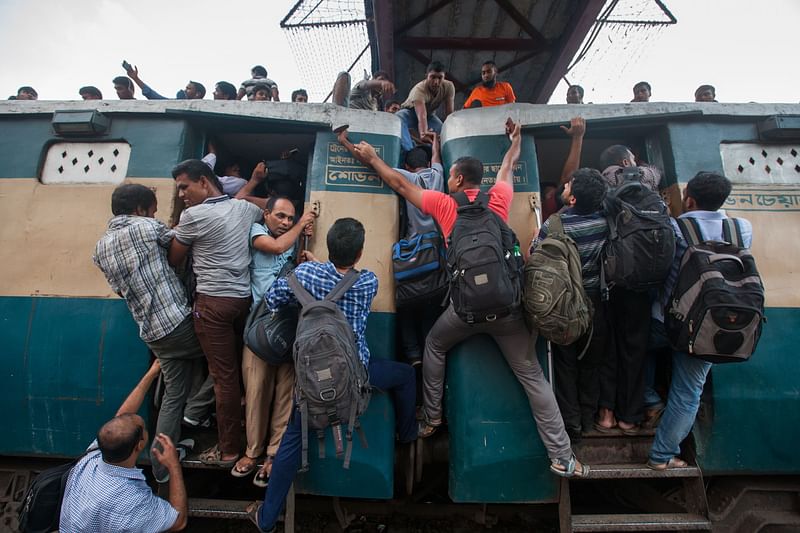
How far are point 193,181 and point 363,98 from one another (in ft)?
7.62

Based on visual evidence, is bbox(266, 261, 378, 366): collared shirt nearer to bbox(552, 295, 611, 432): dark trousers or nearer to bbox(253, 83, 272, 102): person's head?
bbox(552, 295, 611, 432): dark trousers

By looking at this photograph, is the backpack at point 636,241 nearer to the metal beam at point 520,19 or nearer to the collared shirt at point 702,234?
the collared shirt at point 702,234

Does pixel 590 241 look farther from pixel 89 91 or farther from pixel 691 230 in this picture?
pixel 89 91

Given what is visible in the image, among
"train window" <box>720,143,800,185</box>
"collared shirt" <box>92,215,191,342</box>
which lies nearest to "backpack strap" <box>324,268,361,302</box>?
"collared shirt" <box>92,215,191,342</box>

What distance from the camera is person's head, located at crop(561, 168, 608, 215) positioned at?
246cm

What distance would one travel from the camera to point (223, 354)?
2473mm

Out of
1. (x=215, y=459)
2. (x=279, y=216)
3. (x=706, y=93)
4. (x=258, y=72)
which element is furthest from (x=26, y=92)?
(x=706, y=93)

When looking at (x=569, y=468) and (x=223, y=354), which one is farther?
(x=223, y=354)

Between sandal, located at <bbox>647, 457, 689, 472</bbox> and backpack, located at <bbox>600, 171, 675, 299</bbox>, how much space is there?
45.0 inches

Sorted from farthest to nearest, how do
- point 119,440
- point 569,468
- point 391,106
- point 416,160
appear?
point 391,106 → point 416,160 → point 569,468 → point 119,440

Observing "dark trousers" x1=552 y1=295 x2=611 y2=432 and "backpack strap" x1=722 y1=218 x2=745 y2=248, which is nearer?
"backpack strap" x1=722 y1=218 x2=745 y2=248

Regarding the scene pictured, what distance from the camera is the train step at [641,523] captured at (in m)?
2.30

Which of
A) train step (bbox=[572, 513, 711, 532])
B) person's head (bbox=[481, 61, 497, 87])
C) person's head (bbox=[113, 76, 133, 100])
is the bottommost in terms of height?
train step (bbox=[572, 513, 711, 532])

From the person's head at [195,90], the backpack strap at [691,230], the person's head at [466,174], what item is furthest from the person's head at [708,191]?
the person's head at [195,90]
